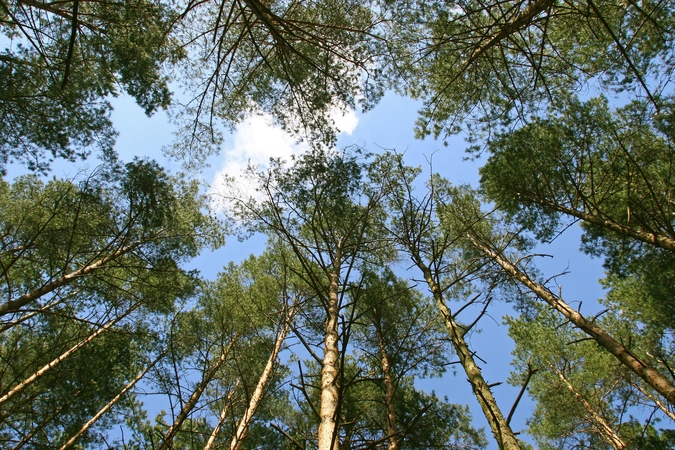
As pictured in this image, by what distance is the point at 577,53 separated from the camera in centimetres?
747

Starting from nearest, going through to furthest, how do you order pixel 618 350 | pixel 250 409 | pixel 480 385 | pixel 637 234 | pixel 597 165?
1. pixel 480 385
2. pixel 618 350
3. pixel 250 409
4. pixel 637 234
5. pixel 597 165

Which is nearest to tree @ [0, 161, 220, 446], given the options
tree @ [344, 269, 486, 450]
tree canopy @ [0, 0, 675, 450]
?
tree canopy @ [0, 0, 675, 450]

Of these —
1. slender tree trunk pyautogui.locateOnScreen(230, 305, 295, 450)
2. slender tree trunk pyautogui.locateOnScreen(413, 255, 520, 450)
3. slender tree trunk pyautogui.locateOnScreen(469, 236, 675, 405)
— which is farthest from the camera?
slender tree trunk pyautogui.locateOnScreen(469, 236, 675, 405)

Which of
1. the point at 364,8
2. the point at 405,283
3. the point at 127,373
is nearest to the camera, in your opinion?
the point at 364,8

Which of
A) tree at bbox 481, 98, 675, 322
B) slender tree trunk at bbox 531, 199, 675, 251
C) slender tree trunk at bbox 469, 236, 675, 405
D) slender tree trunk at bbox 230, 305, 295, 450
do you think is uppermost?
tree at bbox 481, 98, 675, 322

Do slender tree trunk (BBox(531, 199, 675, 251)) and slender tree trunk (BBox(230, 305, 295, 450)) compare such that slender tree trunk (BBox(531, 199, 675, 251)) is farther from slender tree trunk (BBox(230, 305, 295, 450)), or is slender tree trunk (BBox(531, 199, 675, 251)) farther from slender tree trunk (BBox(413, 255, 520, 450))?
slender tree trunk (BBox(230, 305, 295, 450))

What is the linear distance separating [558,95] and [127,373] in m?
12.0

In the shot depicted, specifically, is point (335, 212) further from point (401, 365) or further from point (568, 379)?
point (568, 379)

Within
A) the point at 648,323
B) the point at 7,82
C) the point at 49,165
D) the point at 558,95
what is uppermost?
the point at 558,95

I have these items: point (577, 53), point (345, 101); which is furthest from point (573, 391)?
point (345, 101)

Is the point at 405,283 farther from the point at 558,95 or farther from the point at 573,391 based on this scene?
the point at 558,95

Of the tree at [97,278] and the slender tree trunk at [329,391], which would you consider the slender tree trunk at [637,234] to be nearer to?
the slender tree trunk at [329,391]

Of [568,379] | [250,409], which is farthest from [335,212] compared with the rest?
[568,379]

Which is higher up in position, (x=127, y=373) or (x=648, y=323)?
(x=648, y=323)
